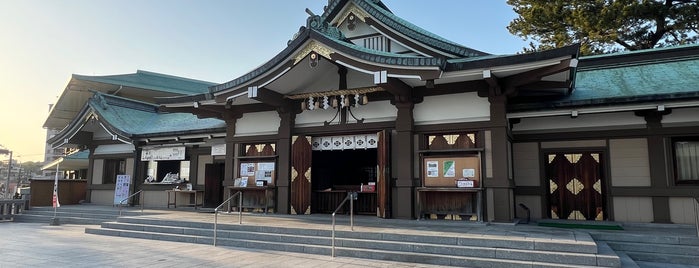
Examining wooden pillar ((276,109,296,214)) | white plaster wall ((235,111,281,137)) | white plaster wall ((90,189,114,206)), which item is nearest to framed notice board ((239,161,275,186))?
wooden pillar ((276,109,296,214))

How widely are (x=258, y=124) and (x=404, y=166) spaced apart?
465cm

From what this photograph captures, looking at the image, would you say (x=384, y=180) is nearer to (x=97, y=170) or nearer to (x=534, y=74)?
(x=534, y=74)

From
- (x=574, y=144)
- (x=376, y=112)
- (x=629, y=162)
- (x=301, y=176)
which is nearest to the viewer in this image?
(x=629, y=162)

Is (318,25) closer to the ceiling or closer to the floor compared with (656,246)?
closer to the ceiling

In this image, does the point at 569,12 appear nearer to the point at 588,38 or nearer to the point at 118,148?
the point at 588,38

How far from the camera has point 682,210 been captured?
943 cm

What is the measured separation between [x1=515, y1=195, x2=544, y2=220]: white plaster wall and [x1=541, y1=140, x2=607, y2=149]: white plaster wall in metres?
1.32

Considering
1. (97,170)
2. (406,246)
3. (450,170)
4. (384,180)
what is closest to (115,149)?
(97,170)

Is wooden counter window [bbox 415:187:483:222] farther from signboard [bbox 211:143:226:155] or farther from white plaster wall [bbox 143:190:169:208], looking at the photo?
white plaster wall [bbox 143:190:169:208]

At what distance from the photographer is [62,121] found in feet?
93.8

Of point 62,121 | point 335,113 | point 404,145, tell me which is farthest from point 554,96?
point 62,121

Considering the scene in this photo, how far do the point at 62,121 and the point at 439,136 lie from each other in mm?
27947

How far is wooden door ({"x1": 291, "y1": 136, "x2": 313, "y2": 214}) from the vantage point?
11445 mm

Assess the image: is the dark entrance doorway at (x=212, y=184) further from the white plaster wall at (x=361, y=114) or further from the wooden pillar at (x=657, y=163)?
the wooden pillar at (x=657, y=163)
